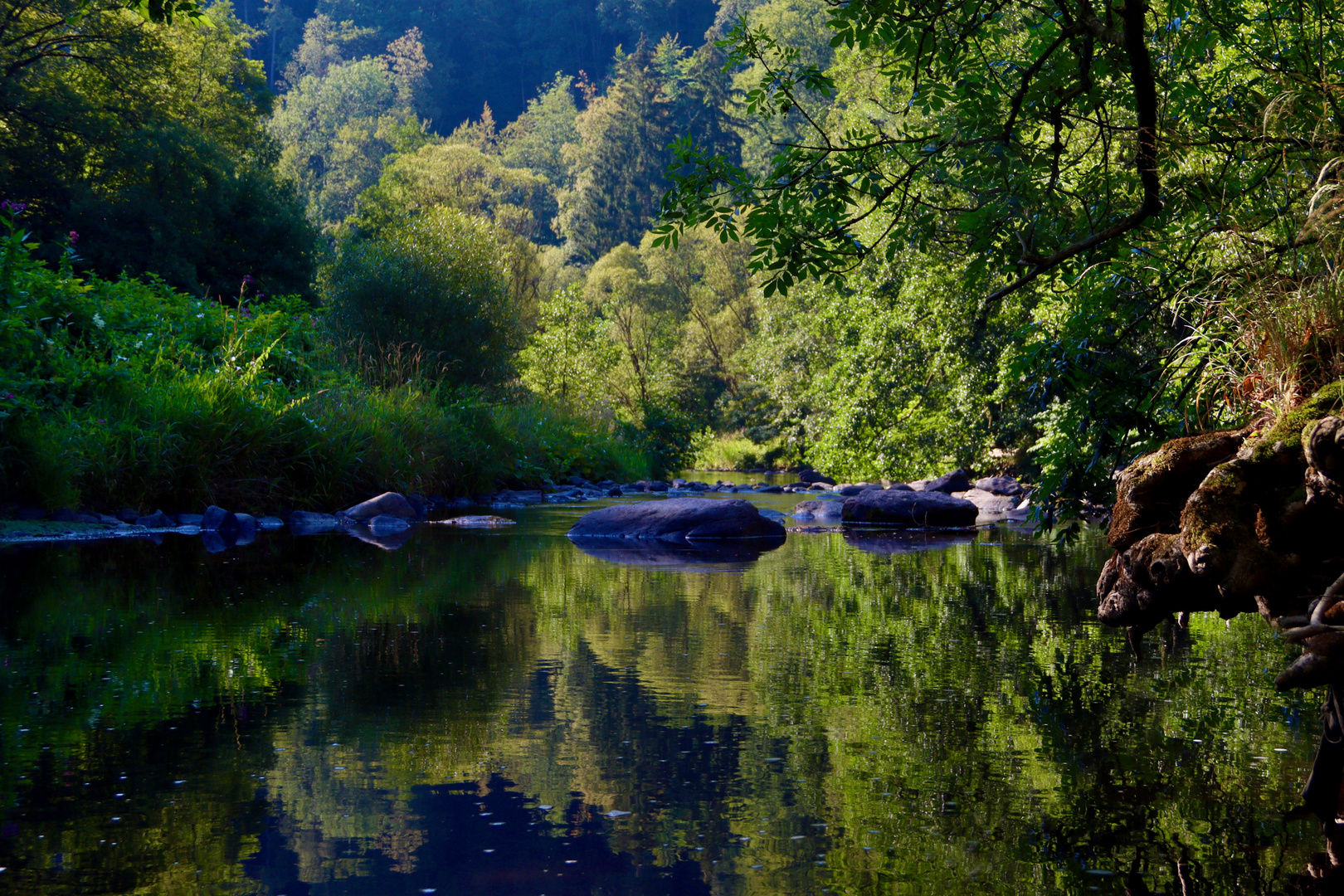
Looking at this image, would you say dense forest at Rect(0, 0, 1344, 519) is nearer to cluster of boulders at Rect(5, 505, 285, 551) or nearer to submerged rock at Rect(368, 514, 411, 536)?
cluster of boulders at Rect(5, 505, 285, 551)

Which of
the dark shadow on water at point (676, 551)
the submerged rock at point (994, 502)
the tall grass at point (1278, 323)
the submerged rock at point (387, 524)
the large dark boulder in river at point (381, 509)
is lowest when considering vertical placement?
the dark shadow on water at point (676, 551)

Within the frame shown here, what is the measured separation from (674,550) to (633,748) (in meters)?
7.91

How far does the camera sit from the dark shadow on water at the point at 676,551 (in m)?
10.4

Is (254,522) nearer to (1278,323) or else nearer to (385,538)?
(385,538)

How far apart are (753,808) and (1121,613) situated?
1.27 metres

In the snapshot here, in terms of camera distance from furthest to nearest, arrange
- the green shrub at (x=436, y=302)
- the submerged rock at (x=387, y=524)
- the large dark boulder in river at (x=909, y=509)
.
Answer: the green shrub at (x=436, y=302) < the large dark boulder in river at (x=909, y=509) < the submerged rock at (x=387, y=524)

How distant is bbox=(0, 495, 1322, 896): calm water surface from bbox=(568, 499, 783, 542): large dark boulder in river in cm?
547

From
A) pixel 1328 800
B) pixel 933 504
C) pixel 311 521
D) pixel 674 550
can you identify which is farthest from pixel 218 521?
pixel 1328 800

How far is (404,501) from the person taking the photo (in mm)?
15297

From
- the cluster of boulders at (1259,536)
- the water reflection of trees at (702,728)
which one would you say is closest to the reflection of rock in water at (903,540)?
the water reflection of trees at (702,728)

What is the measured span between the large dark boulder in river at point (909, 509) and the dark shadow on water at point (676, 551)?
304 centimetres

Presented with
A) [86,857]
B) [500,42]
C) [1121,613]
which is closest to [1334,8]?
[1121,613]

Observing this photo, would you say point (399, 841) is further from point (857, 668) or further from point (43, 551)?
point (43, 551)

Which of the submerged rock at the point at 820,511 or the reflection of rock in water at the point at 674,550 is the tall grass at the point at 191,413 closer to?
the reflection of rock in water at the point at 674,550
